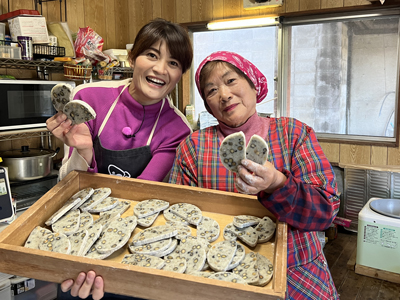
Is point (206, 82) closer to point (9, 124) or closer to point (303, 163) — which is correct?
point (303, 163)

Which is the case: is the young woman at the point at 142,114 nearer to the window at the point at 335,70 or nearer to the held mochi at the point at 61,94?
the held mochi at the point at 61,94

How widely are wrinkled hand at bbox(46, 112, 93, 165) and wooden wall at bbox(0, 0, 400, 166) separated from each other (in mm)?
2218

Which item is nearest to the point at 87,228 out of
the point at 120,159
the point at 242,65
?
the point at 120,159

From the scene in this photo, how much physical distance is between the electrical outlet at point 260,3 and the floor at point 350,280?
232 cm

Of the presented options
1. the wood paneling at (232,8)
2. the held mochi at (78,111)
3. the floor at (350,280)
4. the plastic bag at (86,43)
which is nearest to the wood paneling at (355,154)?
the floor at (350,280)

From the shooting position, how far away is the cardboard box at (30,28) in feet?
8.54

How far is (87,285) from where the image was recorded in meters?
0.85

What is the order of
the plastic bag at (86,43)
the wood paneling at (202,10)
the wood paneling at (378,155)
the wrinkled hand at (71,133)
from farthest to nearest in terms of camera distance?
the wood paneling at (202,10) < the wood paneling at (378,155) < the plastic bag at (86,43) < the wrinkled hand at (71,133)

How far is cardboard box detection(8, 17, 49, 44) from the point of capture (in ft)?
8.54

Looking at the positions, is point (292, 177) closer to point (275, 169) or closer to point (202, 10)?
point (275, 169)

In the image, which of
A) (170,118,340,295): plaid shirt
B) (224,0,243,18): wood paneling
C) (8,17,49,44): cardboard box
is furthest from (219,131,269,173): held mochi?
(224,0,243,18): wood paneling

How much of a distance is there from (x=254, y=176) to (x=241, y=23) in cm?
301

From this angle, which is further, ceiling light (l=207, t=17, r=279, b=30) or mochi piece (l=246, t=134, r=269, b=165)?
ceiling light (l=207, t=17, r=279, b=30)

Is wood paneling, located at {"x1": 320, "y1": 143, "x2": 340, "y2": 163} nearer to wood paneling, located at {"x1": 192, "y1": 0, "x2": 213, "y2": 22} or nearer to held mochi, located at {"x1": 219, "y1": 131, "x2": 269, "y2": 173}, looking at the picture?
wood paneling, located at {"x1": 192, "y1": 0, "x2": 213, "y2": 22}
